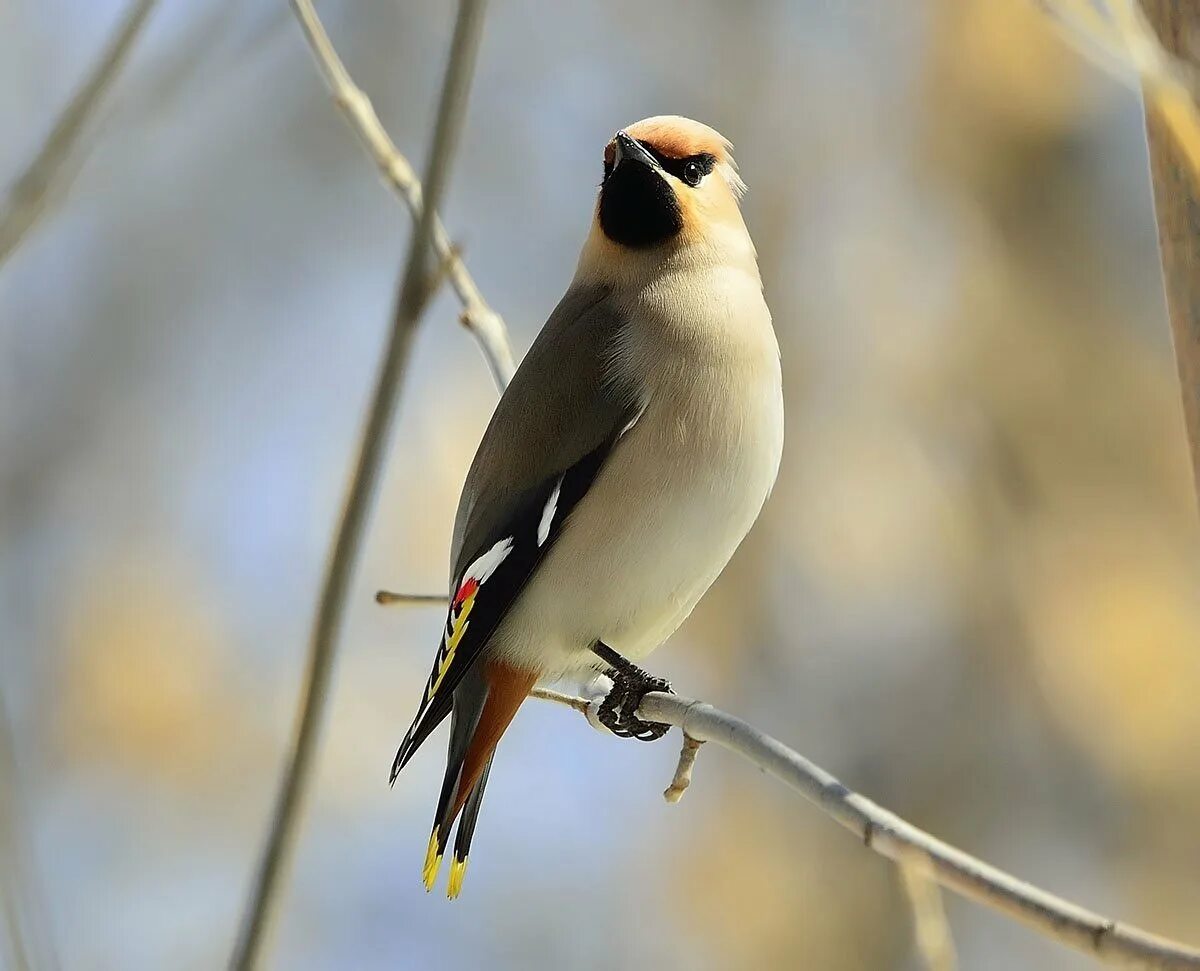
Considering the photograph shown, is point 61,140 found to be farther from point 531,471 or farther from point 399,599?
point 531,471

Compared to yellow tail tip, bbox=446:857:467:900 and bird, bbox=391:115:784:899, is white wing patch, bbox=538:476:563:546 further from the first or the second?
yellow tail tip, bbox=446:857:467:900

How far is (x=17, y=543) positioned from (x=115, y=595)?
1.34ft

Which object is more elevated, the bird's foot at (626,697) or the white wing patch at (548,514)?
the white wing patch at (548,514)

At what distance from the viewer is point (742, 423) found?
2990 millimetres

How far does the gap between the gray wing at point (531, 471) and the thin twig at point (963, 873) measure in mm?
850

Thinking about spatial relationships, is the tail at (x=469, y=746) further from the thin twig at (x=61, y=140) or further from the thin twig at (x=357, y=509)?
the thin twig at (x=357, y=509)

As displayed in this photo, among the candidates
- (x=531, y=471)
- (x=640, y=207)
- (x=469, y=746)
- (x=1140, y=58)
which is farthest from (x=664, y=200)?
(x=1140, y=58)

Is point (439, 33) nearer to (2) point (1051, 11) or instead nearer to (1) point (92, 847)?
(1) point (92, 847)

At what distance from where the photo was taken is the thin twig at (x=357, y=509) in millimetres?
1285

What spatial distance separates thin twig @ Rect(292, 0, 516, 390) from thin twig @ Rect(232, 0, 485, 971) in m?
0.04

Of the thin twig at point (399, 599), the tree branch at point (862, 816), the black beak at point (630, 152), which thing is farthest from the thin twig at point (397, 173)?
the thin twig at point (399, 599)

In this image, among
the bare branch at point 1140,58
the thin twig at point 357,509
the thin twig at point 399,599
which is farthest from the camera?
the thin twig at point 399,599

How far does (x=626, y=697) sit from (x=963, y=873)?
148 cm

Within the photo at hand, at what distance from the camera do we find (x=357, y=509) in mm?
1288
